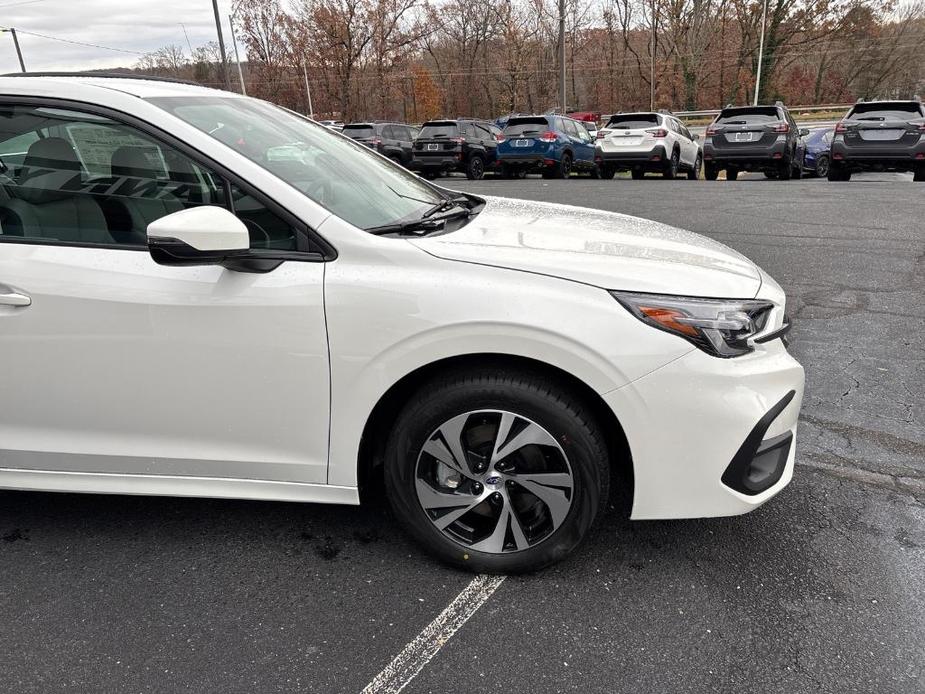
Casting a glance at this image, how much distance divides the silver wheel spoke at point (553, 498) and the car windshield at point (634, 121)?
52.4 ft

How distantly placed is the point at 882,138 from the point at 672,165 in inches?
183

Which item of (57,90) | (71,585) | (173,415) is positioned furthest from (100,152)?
(71,585)

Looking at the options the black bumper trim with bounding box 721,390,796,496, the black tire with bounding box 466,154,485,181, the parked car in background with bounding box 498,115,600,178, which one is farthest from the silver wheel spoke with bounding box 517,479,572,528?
the black tire with bounding box 466,154,485,181

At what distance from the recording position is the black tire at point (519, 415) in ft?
7.45

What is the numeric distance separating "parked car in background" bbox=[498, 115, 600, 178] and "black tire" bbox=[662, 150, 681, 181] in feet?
5.56

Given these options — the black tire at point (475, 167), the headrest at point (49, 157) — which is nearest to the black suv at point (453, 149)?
the black tire at point (475, 167)

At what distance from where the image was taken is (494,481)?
7.86 ft

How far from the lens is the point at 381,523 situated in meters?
2.86

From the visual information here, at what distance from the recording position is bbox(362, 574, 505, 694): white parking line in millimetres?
2039

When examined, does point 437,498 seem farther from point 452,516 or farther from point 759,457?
point 759,457

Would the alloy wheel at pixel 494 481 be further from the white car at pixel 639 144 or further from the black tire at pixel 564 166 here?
the black tire at pixel 564 166

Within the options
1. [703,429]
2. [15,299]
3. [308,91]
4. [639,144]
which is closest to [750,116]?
[639,144]

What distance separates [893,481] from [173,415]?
2.99 metres

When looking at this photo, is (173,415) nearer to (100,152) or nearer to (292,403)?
(292,403)
